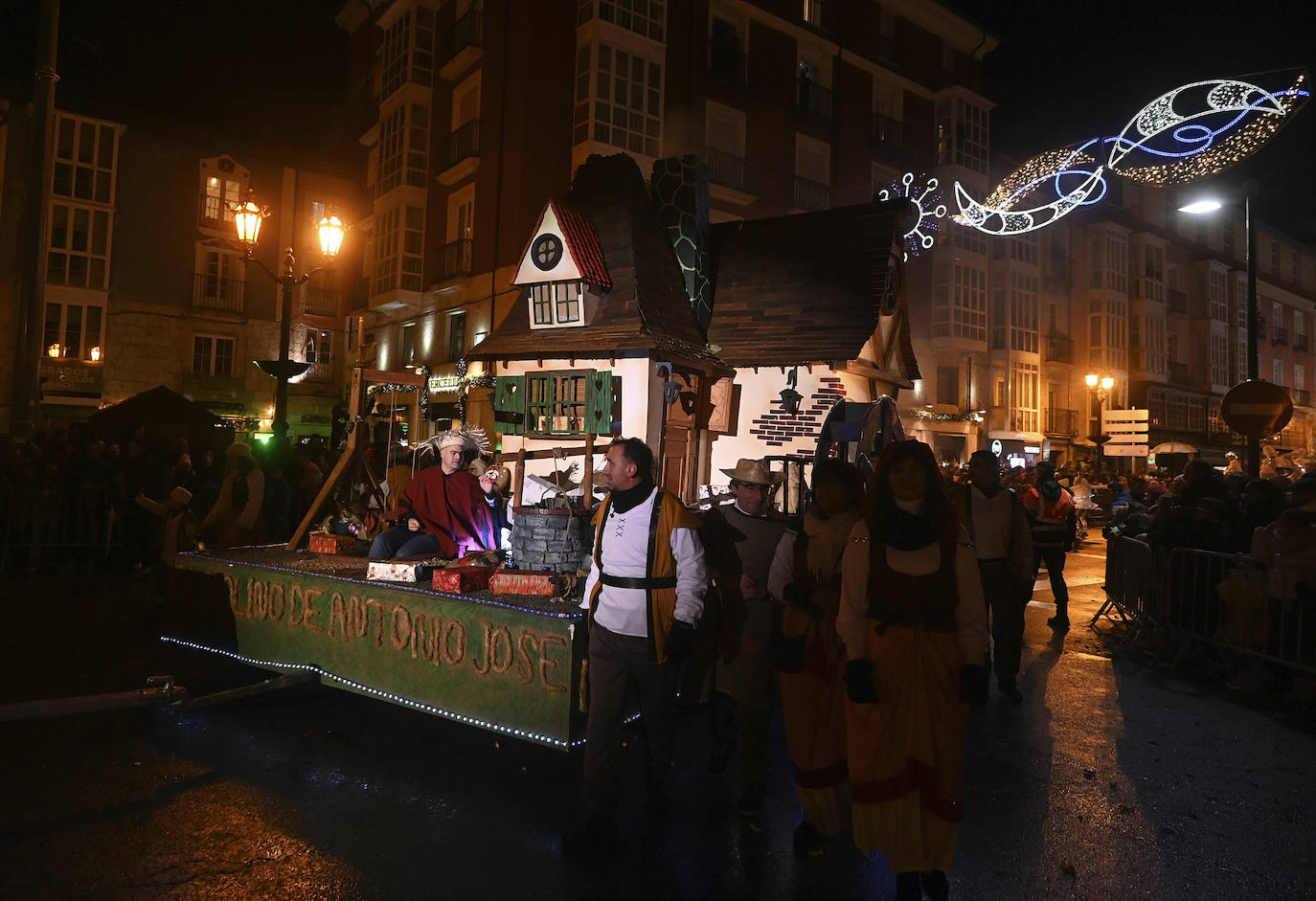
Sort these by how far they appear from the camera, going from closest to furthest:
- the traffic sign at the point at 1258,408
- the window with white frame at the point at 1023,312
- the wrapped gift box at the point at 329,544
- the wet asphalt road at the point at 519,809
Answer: the wet asphalt road at the point at 519,809, the wrapped gift box at the point at 329,544, the traffic sign at the point at 1258,408, the window with white frame at the point at 1023,312

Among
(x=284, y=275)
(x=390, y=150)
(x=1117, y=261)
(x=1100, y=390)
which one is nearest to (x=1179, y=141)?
(x=284, y=275)

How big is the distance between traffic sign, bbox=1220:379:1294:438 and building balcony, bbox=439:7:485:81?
68.1ft

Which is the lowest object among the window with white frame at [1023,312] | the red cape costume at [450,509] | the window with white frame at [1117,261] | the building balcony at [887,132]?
the red cape costume at [450,509]

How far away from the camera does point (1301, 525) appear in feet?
22.6

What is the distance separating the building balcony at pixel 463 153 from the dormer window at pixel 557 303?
10.9 metres

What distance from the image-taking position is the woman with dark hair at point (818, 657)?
13.1 ft

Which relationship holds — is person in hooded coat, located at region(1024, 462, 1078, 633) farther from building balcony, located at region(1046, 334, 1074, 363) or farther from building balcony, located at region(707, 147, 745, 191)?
building balcony, located at region(1046, 334, 1074, 363)

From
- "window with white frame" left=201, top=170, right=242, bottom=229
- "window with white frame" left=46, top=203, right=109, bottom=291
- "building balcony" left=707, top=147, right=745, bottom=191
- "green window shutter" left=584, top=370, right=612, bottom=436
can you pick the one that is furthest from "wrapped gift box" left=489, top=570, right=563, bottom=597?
"window with white frame" left=201, top=170, right=242, bottom=229

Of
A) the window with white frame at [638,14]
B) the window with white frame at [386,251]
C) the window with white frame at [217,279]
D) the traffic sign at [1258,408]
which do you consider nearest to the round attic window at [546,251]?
the traffic sign at [1258,408]

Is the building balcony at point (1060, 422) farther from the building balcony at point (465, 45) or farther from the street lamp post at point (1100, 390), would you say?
the building balcony at point (465, 45)

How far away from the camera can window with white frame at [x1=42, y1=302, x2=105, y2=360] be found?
25281 millimetres

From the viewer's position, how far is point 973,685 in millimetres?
3387

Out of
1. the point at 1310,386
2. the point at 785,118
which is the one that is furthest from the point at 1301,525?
the point at 1310,386

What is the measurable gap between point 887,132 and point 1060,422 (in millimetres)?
15146
